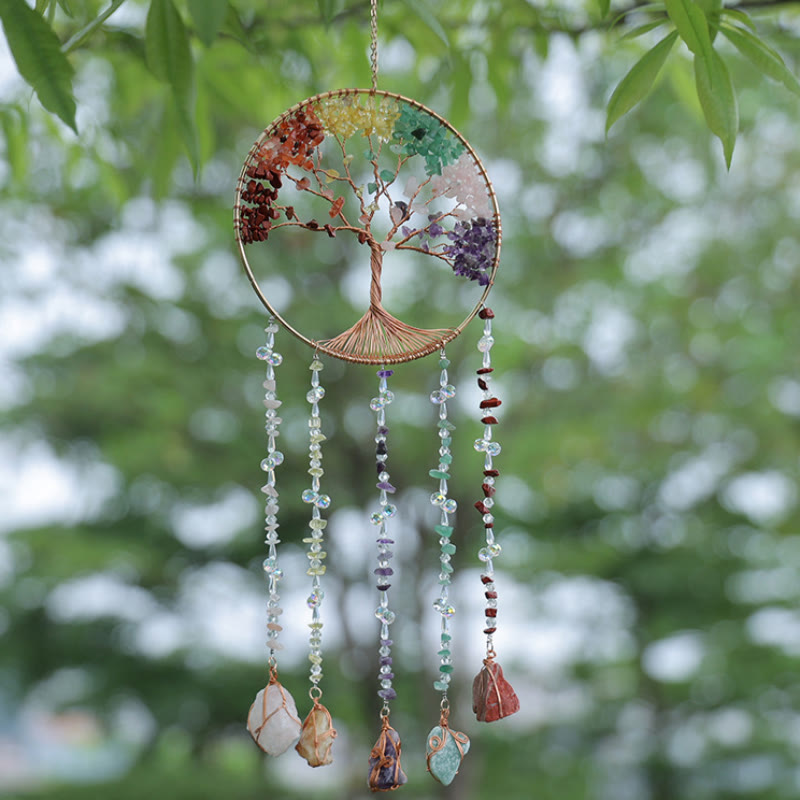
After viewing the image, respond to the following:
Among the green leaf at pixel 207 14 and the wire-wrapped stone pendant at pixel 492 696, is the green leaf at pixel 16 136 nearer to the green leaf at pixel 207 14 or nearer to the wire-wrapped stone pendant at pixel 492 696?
the green leaf at pixel 207 14

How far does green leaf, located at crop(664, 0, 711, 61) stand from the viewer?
91 centimetres

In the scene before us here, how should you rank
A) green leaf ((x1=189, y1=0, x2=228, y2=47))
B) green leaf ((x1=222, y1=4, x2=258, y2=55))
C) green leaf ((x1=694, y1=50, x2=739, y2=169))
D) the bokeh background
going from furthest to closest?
the bokeh background, green leaf ((x1=222, y1=4, x2=258, y2=55)), green leaf ((x1=694, y1=50, x2=739, y2=169)), green leaf ((x1=189, y1=0, x2=228, y2=47))

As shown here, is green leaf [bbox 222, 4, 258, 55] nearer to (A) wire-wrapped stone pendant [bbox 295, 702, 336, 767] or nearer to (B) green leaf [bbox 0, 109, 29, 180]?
(B) green leaf [bbox 0, 109, 29, 180]

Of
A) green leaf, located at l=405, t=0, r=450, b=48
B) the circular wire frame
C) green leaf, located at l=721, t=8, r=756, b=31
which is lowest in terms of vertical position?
the circular wire frame

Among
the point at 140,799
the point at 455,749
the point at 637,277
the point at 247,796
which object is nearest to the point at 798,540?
the point at 637,277

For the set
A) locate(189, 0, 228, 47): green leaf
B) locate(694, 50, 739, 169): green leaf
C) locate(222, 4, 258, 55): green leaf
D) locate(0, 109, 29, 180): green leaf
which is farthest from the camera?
locate(0, 109, 29, 180): green leaf

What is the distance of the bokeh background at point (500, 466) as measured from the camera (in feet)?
10.7

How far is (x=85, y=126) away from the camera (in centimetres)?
176

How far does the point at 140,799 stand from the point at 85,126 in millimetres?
3234

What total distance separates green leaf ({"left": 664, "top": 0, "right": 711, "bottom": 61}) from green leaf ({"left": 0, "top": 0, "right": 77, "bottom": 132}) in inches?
24.9

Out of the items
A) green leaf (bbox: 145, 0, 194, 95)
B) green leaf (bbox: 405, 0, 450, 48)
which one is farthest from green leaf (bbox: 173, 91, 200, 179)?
green leaf (bbox: 405, 0, 450, 48)

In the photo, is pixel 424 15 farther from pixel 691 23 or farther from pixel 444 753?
pixel 444 753

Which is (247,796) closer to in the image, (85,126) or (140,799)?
(140,799)

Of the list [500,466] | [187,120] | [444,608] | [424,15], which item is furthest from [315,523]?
[500,466]
